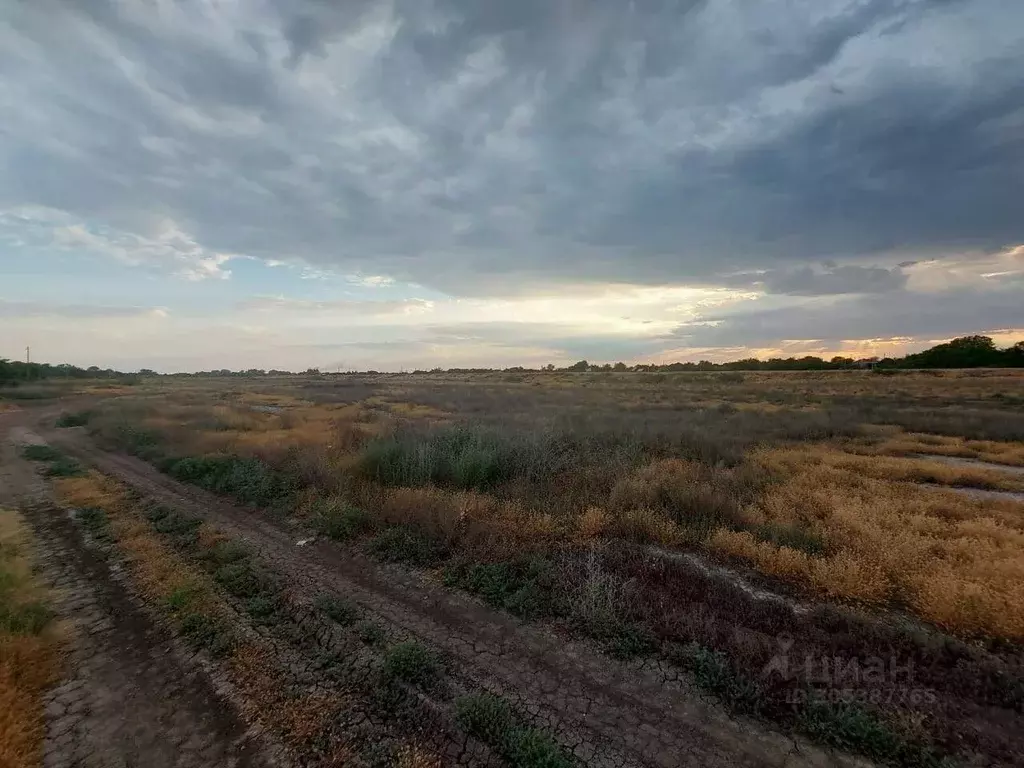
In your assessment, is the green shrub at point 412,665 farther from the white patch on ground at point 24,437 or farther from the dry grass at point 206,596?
the white patch on ground at point 24,437

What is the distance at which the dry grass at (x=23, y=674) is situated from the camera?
3990 millimetres

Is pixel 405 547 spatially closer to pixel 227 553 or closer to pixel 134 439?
pixel 227 553

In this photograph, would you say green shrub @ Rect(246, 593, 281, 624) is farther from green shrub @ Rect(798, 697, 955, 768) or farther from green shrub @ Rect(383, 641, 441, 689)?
green shrub @ Rect(798, 697, 955, 768)

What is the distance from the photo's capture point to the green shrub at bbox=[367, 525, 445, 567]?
7601 millimetres

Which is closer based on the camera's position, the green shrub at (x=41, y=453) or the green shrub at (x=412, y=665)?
the green shrub at (x=412, y=665)

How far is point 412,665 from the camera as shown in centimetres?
486

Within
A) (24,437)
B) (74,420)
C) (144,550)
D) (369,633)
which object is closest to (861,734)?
(369,633)

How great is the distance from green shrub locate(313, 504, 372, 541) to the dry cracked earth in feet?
3.99

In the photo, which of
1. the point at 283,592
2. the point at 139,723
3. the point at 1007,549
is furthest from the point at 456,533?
the point at 1007,549

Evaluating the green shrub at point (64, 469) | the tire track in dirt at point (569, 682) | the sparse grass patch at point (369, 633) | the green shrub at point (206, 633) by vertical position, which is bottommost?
the tire track in dirt at point (569, 682)

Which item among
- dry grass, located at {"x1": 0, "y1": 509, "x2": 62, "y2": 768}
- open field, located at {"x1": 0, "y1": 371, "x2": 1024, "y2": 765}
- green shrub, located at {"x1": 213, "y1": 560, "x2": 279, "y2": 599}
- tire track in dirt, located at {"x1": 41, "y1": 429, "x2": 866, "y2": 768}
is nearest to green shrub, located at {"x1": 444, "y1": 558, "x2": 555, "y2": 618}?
open field, located at {"x1": 0, "y1": 371, "x2": 1024, "y2": 765}

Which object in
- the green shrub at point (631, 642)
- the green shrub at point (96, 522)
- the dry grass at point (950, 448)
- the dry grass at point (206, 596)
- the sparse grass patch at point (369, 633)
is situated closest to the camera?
the dry grass at point (206, 596)

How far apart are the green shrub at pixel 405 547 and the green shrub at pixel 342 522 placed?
60cm

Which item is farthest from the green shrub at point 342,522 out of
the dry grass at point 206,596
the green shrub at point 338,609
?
the green shrub at point 338,609
